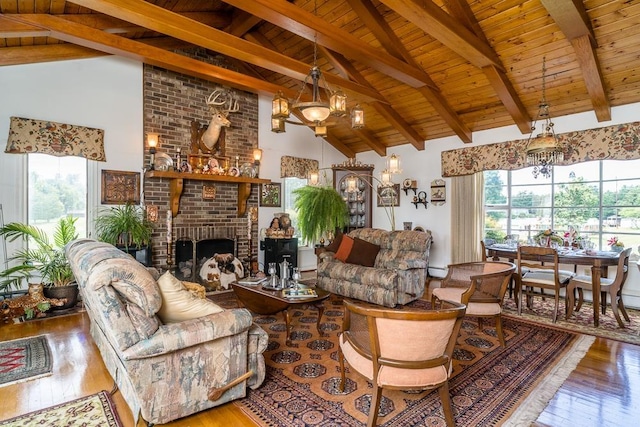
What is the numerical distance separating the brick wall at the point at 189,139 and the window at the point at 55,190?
0.85 meters

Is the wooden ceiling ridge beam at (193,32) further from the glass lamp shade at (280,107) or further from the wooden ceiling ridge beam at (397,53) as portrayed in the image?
the glass lamp shade at (280,107)

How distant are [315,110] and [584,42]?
3.08m

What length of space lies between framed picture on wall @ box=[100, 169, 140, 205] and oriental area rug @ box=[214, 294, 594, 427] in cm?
313

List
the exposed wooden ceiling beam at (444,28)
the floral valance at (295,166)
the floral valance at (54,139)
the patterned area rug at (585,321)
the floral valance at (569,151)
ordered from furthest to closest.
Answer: the floral valance at (295,166) → the floral valance at (569,151) → the floral valance at (54,139) → the patterned area rug at (585,321) → the exposed wooden ceiling beam at (444,28)

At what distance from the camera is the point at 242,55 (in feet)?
13.4

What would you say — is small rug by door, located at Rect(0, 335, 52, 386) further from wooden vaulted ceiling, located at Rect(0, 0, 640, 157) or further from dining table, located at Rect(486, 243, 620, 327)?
dining table, located at Rect(486, 243, 620, 327)

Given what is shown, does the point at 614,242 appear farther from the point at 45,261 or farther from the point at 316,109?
the point at 45,261

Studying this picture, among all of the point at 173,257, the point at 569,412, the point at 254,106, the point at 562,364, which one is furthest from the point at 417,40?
the point at 173,257

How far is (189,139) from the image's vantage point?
18.5 ft

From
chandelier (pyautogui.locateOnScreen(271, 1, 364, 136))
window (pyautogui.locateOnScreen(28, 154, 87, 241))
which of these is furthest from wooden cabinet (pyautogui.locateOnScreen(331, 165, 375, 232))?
window (pyautogui.locateOnScreen(28, 154, 87, 241))

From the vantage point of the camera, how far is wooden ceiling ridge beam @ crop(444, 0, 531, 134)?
12.6 feet

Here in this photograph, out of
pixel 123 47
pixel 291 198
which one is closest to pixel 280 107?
pixel 123 47

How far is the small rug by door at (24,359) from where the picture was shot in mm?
2567

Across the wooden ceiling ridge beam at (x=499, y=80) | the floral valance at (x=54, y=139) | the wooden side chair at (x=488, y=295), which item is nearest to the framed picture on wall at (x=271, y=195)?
the floral valance at (x=54, y=139)
